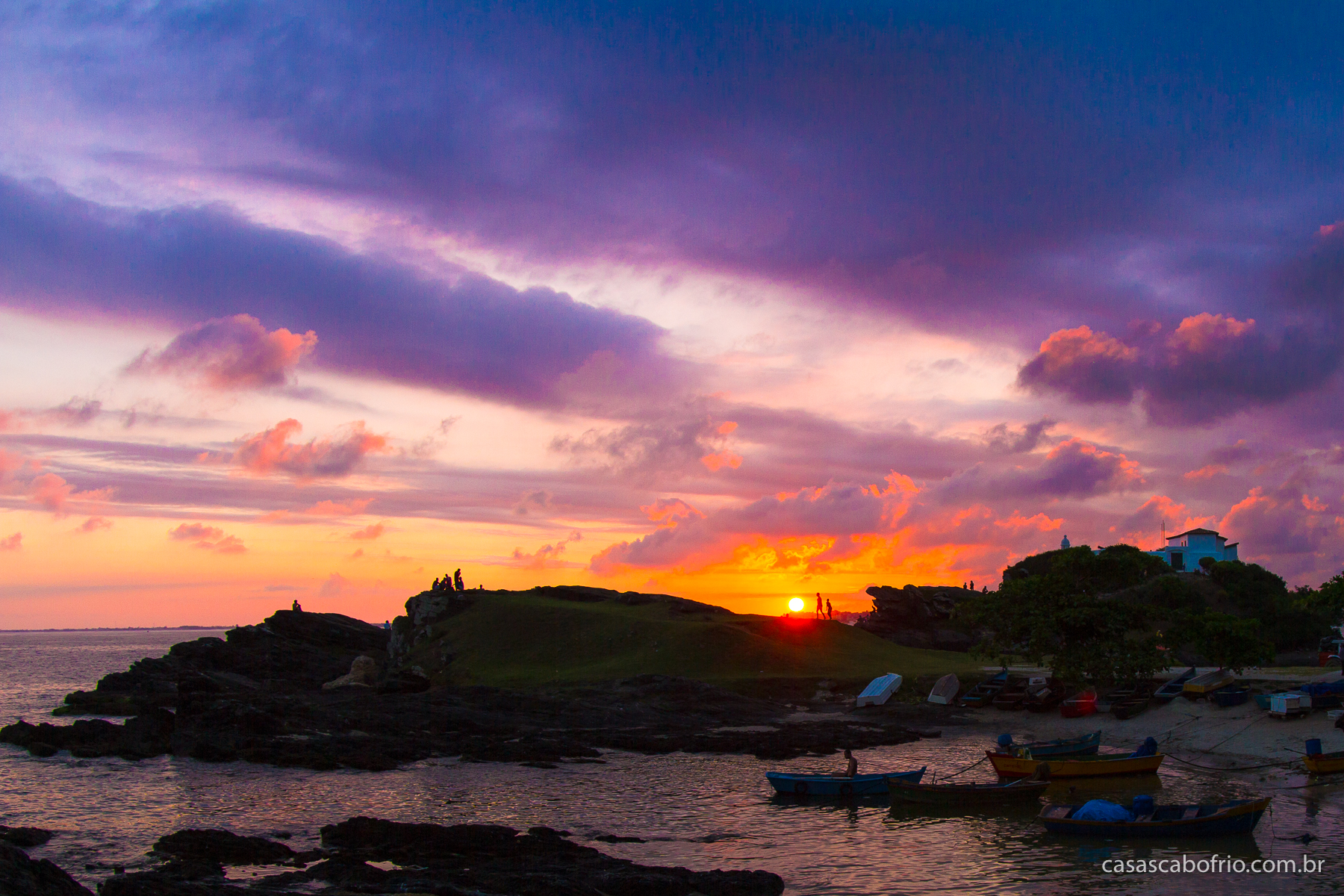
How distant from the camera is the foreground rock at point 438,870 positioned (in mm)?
25609

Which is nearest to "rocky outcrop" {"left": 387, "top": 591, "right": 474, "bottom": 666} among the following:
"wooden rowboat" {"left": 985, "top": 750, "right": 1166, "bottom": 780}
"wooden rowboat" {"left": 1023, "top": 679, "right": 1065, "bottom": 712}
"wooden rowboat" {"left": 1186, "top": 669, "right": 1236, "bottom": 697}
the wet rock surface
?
the wet rock surface

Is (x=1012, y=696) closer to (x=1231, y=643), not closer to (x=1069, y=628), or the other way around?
(x=1069, y=628)

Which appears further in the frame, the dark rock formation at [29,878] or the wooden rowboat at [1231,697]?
the wooden rowboat at [1231,697]

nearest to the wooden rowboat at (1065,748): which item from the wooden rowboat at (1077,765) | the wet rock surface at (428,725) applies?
the wooden rowboat at (1077,765)

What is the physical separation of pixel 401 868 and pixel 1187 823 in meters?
25.9

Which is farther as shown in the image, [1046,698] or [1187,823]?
[1046,698]

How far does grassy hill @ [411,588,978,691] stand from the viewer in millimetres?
85250

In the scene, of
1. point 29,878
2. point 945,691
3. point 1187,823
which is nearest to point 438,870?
point 29,878

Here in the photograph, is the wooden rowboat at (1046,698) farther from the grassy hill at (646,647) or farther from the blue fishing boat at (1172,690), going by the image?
the grassy hill at (646,647)

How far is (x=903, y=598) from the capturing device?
392 ft

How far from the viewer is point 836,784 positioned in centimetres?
4188

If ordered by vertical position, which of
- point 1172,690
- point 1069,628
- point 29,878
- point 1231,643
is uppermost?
point 1069,628

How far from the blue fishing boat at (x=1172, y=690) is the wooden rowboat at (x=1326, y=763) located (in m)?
19.1

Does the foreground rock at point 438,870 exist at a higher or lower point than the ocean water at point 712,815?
higher
